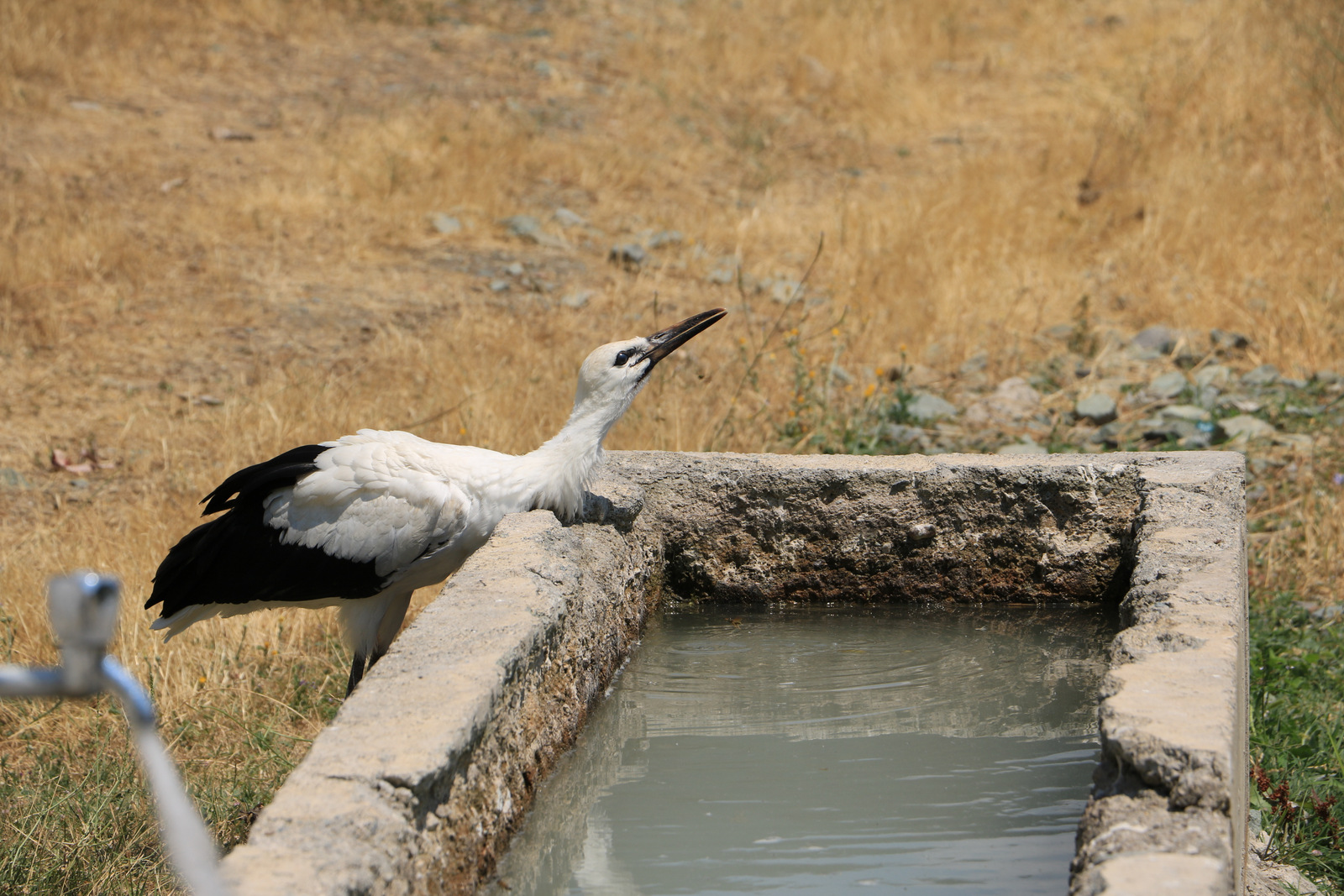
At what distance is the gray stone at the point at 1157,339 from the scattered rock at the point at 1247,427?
3.20 feet

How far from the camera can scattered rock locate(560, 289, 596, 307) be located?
25.3ft

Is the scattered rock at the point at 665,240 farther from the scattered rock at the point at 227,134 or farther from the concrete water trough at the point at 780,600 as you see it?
the concrete water trough at the point at 780,600

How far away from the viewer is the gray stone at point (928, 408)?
6273 millimetres

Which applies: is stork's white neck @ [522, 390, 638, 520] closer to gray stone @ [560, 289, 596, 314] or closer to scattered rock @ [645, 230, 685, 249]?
gray stone @ [560, 289, 596, 314]

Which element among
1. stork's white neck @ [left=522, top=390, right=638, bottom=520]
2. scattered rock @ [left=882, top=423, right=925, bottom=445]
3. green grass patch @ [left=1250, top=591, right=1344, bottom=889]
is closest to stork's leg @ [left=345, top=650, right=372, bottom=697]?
stork's white neck @ [left=522, top=390, right=638, bottom=520]

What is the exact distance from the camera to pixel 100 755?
3500 mm

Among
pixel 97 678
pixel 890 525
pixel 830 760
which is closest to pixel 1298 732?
pixel 890 525

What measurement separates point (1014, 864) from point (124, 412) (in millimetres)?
5180

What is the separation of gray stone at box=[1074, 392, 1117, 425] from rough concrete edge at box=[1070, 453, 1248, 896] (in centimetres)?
307

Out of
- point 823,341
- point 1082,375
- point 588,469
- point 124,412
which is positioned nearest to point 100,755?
point 588,469

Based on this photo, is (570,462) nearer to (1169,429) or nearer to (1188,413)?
(1169,429)

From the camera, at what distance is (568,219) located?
8977mm

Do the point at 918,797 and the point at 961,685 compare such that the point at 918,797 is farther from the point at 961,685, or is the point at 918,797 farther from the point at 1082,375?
the point at 1082,375

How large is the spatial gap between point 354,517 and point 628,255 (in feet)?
17.2
